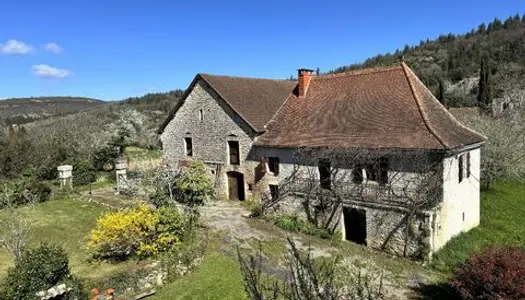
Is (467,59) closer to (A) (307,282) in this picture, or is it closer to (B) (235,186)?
(B) (235,186)

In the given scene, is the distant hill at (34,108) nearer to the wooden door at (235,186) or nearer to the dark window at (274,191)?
the wooden door at (235,186)

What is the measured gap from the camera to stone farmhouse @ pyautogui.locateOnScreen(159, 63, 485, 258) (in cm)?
1650

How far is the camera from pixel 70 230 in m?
20.1

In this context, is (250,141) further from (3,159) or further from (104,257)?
(3,159)

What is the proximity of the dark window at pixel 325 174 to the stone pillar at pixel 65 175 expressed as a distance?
70.7ft

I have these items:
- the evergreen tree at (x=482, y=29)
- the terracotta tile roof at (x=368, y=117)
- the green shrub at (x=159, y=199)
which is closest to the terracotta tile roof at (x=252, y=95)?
the terracotta tile roof at (x=368, y=117)

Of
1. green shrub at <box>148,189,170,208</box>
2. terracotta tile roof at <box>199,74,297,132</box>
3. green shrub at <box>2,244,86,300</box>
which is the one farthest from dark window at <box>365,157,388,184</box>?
green shrub at <box>2,244,86,300</box>

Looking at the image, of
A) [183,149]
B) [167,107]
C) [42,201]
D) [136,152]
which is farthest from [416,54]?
[42,201]

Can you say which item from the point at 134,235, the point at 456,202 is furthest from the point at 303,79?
the point at 134,235

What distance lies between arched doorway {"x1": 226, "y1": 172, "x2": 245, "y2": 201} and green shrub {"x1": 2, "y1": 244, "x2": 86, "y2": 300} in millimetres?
13676

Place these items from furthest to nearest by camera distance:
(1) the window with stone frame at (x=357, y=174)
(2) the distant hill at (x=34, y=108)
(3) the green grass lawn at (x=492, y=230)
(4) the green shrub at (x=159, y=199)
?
(2) the distant hill at (x=34, y=108) → (4) the green shrub at (x=159, y=199) → (1) the window with stone frame at (x=357, y=174) → (3) the green grass lawn at (x=492, y=230)

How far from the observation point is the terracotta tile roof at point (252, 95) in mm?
24047

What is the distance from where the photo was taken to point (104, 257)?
15852 millimetres

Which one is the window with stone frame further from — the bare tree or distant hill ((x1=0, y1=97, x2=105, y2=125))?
distant hill ((x1=0, y1=97, x2=105, y2=125))
